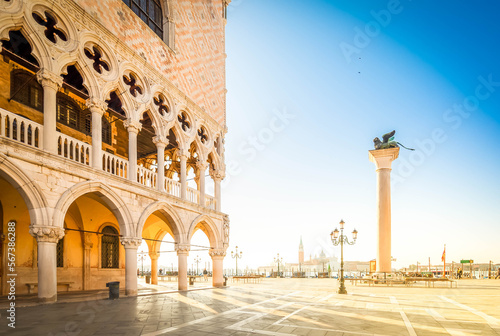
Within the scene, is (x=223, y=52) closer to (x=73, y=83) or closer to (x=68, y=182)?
(x=73, y=83)

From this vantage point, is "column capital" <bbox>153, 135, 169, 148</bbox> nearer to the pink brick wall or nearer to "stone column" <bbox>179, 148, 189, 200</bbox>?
"stone column" <bbox>179, 148, 189, 200</bbox>

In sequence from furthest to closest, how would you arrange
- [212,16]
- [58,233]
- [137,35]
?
[212,16] < [137,35] < [58,233]

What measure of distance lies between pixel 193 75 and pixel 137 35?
4.36m

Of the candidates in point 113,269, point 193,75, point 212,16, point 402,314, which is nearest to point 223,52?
point 212,16

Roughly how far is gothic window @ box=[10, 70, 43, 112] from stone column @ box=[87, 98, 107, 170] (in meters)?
2.77

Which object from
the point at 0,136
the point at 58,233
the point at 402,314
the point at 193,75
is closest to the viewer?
the point at 0,136

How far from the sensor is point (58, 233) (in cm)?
956

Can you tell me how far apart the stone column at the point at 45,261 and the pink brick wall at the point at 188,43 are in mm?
7689

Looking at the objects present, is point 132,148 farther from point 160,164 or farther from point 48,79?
point 48,79

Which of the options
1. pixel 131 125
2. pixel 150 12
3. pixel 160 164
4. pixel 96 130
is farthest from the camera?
pixel 150 12

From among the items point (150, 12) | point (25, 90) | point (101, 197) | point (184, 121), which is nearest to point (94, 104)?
point (101, 197)

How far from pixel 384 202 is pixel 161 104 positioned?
1563 cm

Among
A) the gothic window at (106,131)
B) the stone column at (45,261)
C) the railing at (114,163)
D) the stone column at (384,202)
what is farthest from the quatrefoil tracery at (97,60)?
the stone column at (384,202)

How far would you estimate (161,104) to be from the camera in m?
15.6
